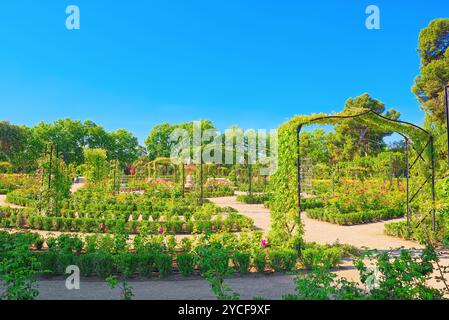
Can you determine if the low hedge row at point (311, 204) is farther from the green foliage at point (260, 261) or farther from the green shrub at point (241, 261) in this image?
the green shrub at point (241, 261)

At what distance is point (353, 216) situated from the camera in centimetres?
1080

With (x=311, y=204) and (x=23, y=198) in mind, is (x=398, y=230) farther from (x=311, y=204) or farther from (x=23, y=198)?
(x=23, y=198)

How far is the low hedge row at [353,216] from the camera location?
10.8 meters

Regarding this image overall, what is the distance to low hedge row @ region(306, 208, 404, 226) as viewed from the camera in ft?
35.3

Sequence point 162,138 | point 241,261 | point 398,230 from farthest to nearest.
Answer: point 162,138 → point 398,230 → point 241,261

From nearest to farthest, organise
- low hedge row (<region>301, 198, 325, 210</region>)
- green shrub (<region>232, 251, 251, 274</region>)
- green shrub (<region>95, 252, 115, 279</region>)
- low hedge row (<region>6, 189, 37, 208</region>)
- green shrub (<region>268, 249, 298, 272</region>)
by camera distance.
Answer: green shrub (<region>95, 252, 115, 279</region>) < green shrub (<region>232, 251, 251, 274</region>) < green shrub (<region>268, 249, 298, 272</region>) < low hedge row (<region>6, 189, 37, 208</region>) < low hedge row (<region>301, 198, 325, 210</region>)

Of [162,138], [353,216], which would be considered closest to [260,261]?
[353,216]

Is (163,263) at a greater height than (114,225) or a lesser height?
lesser

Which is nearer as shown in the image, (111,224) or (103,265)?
(103,265)

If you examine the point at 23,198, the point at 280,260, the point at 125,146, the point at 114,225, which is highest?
the point at 125,146

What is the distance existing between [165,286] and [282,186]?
319 centimetres

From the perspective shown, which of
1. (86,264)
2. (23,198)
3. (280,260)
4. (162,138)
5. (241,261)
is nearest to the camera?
(86,264)

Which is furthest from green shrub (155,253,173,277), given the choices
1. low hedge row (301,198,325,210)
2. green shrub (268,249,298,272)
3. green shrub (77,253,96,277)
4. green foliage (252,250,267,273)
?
low hedge row (301,198,325,210)

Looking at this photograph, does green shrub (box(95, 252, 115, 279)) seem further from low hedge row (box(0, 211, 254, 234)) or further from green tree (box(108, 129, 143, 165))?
green tree (box(108, 129, 143, 165))
